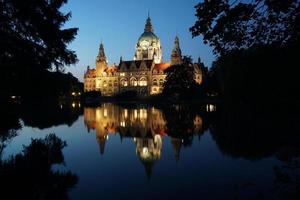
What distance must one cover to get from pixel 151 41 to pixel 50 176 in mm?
159107

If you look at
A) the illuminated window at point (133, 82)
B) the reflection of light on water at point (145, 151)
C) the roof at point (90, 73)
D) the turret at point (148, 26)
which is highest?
the turret at point (148, 26)

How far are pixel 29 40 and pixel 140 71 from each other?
448ft

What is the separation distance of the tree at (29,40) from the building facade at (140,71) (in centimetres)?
12068

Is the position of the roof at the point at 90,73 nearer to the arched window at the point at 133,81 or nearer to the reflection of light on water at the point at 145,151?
the arched window at the point at 133,81

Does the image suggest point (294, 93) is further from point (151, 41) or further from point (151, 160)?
point (151, 41)

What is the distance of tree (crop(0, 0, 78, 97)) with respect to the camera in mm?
13172

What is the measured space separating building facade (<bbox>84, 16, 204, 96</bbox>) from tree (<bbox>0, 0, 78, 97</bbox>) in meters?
121

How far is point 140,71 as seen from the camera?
Answer: 493 feet

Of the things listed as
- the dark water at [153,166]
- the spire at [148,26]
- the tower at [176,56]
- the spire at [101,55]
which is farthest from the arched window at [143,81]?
the dark water at [153,166]

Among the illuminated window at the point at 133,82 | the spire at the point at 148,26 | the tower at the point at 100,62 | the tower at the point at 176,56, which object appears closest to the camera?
the illuminated window at the point at 133,82

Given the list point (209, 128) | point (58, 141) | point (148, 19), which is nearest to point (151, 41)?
point (148, 19)

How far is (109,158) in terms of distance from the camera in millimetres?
19531

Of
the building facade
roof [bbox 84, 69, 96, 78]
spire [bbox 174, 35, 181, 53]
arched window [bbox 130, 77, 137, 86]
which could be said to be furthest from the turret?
arched window [bbox 130, 77, 137, 86]

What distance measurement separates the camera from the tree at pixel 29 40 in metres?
13.2
